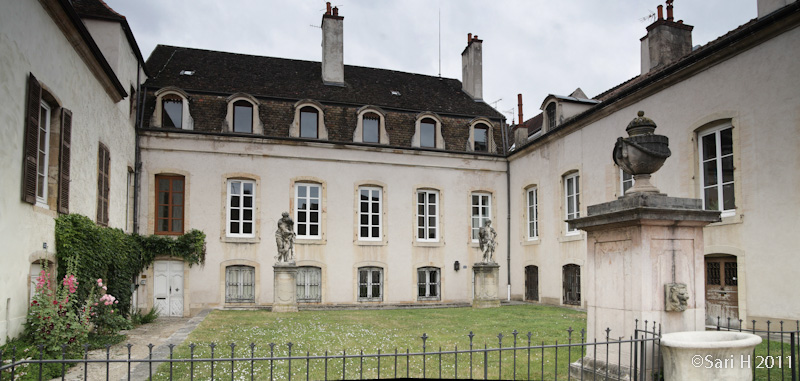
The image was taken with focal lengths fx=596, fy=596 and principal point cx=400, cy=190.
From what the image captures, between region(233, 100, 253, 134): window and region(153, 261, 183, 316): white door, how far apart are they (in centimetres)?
477

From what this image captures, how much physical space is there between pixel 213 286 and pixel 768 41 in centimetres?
1609

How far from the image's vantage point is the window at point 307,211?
20.2 m

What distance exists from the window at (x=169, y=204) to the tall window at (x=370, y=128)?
6.35 meters

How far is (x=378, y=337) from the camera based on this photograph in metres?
11.1

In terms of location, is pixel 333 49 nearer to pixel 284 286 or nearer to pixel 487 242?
pixel 487 242

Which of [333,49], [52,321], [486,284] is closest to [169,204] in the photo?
[333,49]

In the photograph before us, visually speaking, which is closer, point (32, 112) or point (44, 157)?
point (32, 112)

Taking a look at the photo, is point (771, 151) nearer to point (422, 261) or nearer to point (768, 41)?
point (768, 41)

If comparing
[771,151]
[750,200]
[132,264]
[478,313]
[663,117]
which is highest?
[663,117]

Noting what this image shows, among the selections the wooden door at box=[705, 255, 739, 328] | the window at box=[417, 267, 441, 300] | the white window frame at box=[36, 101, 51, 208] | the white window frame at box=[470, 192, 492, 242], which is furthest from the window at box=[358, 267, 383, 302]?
the white window frame at box=[36, 101, 51, 208]

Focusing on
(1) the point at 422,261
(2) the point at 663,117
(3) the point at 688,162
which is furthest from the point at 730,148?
(1) the point at 422,261

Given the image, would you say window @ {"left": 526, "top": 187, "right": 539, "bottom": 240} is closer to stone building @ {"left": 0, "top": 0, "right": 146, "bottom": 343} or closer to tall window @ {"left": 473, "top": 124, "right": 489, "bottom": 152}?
tall window @ {"left": 473, "top": 124, "right": 489, "bottom": 152}

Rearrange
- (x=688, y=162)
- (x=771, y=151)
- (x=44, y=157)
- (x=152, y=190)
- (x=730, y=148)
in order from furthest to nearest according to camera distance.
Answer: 1. (x=152, y=190)
2. (x=688, y=162)
3. (x=730, y=148)
4. (x=771, y=151)
5. (x=44, y=157)

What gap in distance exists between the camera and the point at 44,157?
10.3m
